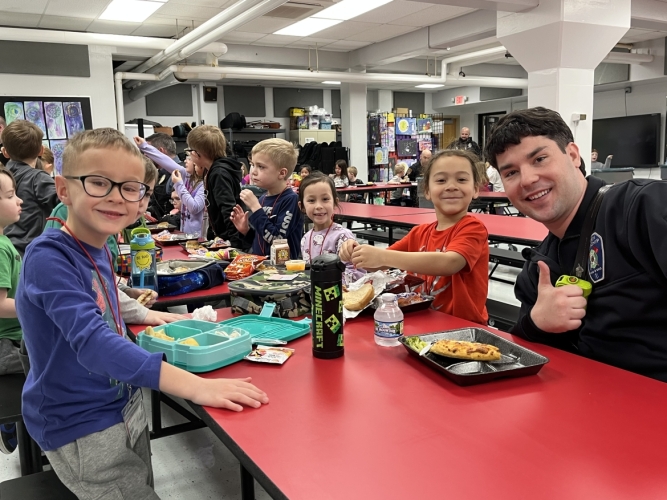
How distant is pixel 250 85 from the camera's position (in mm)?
14273

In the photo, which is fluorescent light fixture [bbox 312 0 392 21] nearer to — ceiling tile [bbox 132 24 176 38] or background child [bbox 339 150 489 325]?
ceiling tile [bbox 132 24 176 38]

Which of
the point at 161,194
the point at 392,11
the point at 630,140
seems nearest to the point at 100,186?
the point at 161,194

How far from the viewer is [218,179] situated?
3637 mm

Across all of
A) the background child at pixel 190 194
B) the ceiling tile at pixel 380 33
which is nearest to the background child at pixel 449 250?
the background child at pixel 190 194

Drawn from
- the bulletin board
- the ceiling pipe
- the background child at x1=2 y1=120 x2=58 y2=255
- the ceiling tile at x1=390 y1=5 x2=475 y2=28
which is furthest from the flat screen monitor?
the background child at x1=2 y1=120 x2=58 y2=255

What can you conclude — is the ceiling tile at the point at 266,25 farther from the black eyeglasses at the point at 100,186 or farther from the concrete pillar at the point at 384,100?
the black eyeglasses at the point at 100,186

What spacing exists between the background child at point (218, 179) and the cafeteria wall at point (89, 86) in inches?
246

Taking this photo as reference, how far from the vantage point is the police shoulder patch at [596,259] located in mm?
1438

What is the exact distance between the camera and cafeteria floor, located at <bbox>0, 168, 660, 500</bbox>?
226 centimetres

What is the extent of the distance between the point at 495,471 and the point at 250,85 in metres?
14.3

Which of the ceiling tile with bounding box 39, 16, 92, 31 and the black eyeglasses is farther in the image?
the ceiling tile with bounding box 39, 16, 92, 31

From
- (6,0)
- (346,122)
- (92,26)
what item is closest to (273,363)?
(6,0)

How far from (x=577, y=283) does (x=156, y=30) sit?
9.32 meters

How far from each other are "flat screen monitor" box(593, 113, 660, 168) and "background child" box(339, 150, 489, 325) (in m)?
12.9
